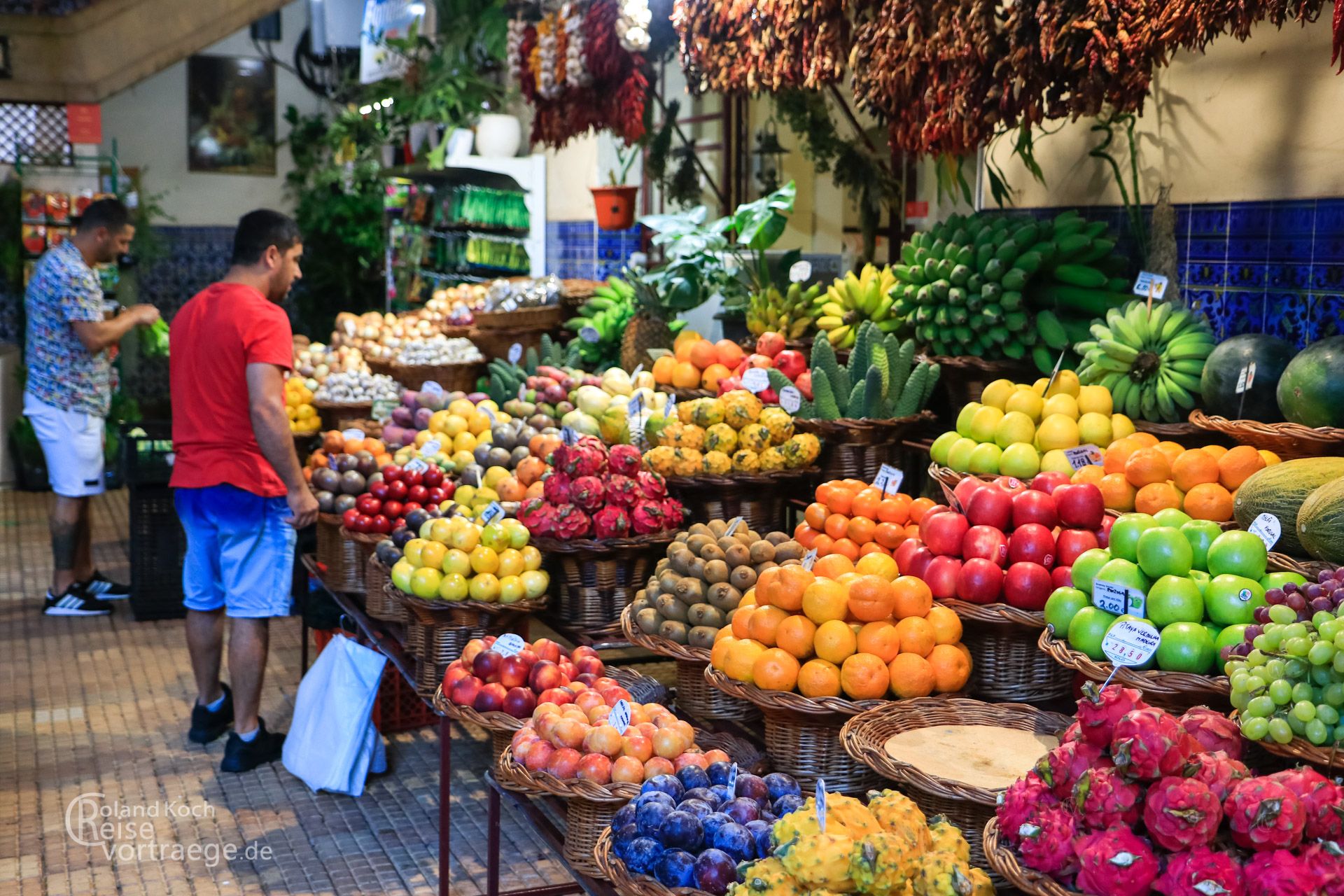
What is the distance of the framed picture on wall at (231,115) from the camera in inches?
473

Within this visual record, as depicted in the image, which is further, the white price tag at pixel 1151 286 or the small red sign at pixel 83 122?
the small red sign at pixel 83 122

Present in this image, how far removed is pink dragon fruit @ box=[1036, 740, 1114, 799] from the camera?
5.86 feet

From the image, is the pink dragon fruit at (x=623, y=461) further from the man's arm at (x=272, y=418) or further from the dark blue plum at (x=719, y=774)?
the dark blue plum at (x=719, y=774)

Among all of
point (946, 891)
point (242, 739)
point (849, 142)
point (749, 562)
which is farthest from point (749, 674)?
point (849, 142)

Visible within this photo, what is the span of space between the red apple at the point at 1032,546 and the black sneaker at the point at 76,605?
5041 millimetres

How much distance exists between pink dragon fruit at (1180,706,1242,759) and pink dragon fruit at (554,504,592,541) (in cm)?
187

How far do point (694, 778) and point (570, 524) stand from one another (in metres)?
1.36

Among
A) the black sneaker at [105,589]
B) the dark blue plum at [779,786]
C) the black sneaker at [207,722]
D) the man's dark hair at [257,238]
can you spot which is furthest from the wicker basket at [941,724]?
the black sneaker at [105,589]

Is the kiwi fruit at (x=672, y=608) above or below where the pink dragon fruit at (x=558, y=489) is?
below

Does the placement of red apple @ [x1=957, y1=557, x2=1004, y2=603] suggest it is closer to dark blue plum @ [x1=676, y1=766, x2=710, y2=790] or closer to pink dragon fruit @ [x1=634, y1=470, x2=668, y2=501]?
dark blue plum @ [x1=676, y1=766, x2=710, y2=790]

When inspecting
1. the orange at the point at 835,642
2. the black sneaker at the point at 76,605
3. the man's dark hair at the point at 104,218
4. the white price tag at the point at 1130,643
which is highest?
the man's dark hair at the point at 104,218

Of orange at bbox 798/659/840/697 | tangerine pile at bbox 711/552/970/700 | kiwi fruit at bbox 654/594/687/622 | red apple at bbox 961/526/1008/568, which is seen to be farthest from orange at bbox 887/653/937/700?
kiwi fruit at bbox 654/594/687/622

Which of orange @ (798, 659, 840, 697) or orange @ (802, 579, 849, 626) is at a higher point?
orange @ (802, 579, 849, 626)

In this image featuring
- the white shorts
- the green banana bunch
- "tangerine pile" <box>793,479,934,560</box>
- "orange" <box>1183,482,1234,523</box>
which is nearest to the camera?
"orange" <box>1183,482,1234,523</box>
